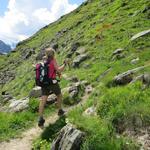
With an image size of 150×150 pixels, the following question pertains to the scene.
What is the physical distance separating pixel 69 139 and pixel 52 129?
3.86 metres

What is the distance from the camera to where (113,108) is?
13.7 m

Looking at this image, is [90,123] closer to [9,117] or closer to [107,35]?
[9,117]

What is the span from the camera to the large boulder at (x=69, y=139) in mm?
12305

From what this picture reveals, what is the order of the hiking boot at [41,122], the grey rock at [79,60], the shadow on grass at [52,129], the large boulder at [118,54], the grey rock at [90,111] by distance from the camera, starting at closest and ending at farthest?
1. the grey rock at [90,111]
2. the shadow on grass at [52,129]
3. the hiking boot at [41,122]
4. the large boulder at [118,54]
5. the grey rock at [79,60]

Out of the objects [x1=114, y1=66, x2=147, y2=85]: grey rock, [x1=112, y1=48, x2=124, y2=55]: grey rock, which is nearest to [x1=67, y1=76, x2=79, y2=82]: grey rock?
[x1=112, y1=48, x2=124, y2=55]: grey rock

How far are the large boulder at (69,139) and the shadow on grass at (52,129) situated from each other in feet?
7.56

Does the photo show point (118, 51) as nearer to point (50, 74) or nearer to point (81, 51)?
point (81, 51)

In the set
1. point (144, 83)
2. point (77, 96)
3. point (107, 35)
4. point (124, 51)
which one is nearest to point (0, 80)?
point (107, 35)

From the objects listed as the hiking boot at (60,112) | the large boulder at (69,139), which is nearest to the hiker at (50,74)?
the hiking boot at (60,112)

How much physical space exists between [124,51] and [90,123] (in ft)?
49.9

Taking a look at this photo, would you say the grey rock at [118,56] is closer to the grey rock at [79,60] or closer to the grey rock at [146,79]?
the grey rock at [79,60]

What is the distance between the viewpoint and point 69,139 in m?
12.4

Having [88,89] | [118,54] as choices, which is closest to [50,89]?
[88,89]

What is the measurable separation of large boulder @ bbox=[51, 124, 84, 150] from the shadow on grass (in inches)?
90.7
